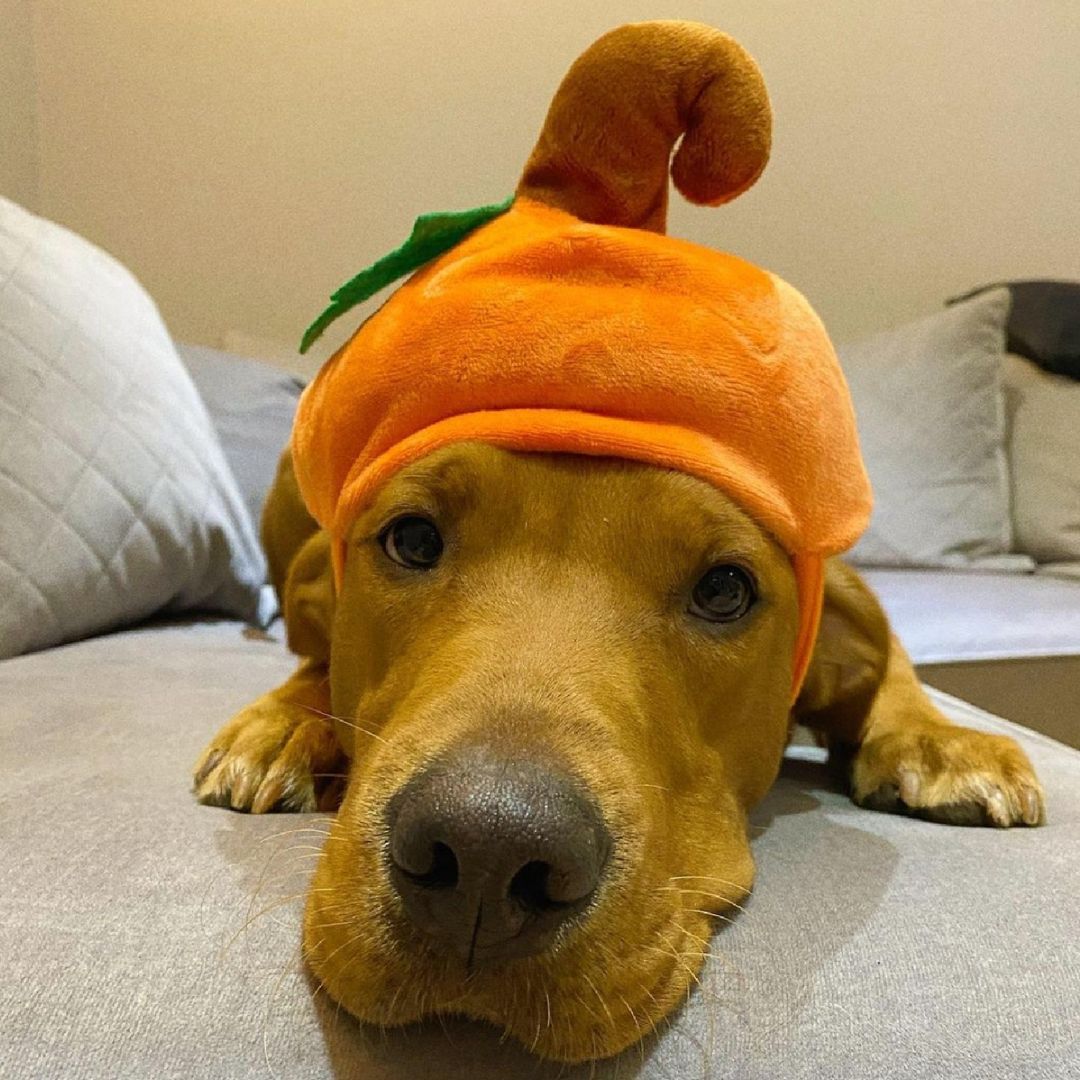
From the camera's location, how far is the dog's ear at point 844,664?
156 cm

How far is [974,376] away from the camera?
12.1 feet

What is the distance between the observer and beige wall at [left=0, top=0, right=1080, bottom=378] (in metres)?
4.05

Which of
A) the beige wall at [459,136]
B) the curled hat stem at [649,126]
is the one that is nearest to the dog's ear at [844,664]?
the curled hat stem at [649,126]

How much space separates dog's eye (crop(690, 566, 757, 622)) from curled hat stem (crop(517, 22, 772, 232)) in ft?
1.77

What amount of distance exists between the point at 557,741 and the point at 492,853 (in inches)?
6.3

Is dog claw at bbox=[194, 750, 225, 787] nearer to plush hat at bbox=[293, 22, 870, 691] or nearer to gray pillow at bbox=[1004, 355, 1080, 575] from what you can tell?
plush hat at bbox=[293, 22, 870, 691]

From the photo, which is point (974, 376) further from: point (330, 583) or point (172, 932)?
point (172, 932)

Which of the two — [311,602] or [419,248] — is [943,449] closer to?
[311,602]

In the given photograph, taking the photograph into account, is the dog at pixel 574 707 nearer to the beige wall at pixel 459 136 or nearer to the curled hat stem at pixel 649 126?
the curled hat stem at pixel 649 126

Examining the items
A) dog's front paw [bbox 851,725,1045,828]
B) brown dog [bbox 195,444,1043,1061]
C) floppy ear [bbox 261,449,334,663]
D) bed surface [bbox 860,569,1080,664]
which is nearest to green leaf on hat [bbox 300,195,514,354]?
brown dog [bbox 195,444,1043,1061]

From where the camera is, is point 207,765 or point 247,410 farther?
point 247,410

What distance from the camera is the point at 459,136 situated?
4191mm

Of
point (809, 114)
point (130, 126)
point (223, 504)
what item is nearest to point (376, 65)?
point (130, 126)

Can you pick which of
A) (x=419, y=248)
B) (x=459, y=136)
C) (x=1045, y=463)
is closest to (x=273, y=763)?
(x=419, y=248)
